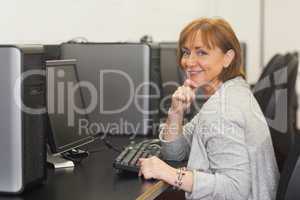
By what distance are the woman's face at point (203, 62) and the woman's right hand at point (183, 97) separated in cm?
6

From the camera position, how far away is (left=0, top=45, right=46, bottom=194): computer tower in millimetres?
1284

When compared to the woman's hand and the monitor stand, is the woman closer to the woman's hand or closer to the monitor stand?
the woman's hand

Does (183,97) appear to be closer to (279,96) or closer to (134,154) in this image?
(134,154)

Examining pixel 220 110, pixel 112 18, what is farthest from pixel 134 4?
pixel 220 110

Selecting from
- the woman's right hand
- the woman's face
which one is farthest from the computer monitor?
the woman's face

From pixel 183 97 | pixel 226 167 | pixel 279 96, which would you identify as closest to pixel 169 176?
pixel 226 167

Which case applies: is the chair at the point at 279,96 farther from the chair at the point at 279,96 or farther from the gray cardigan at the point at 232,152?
the gray cardigan at the point at 232,152

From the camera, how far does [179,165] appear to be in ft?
5.60

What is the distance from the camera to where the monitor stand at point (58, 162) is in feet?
5.38

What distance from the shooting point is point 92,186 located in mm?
1426

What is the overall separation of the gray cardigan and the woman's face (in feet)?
0.27

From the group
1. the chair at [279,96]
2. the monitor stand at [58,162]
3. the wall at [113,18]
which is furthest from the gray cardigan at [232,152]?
the wall at [113,18]

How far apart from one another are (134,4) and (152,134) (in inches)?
48.6

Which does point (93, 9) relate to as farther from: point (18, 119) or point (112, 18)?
point (18, 119)
